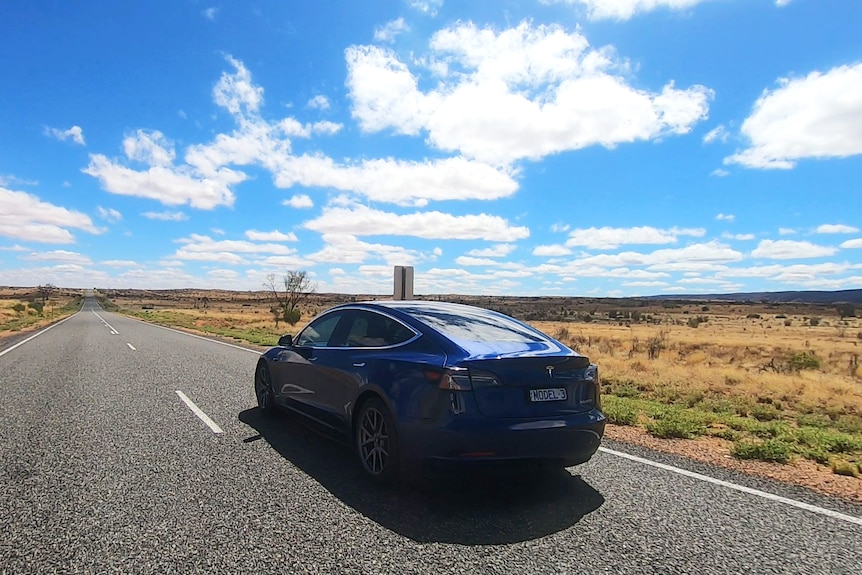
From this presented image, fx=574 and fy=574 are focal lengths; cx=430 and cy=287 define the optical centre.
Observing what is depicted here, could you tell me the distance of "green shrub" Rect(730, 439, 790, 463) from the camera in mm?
5887

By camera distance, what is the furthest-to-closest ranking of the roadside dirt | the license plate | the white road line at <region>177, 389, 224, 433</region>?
the white road line at <region>177, 389, 224, 433</region>
the roadside dirt
the license plate

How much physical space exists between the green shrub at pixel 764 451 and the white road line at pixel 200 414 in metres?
5.63

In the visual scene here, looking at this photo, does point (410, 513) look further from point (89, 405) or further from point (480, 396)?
point (89, 405)

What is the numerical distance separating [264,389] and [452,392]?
3.96 m

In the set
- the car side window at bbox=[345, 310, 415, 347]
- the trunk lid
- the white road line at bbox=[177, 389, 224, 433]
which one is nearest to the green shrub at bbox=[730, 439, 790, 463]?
the trunk lid

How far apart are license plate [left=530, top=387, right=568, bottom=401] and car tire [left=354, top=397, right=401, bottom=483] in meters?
1.12

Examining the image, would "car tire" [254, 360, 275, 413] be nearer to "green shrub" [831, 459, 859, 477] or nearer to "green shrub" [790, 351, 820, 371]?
"green shrub" [831, 459, 859, 477]

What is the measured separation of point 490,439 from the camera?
421 cm

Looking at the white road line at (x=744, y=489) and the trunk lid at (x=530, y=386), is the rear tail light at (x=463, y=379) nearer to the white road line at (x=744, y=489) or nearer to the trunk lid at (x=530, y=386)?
the trunk lid at (x=530, y=386)

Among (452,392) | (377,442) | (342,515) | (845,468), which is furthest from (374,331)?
(845,468)

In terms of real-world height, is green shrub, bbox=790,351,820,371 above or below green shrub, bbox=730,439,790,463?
below

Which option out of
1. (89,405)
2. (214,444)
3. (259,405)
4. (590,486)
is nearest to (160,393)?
(89,405)

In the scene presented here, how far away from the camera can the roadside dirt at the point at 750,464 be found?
506 cm

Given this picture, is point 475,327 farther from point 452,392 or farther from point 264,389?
point 264,389
